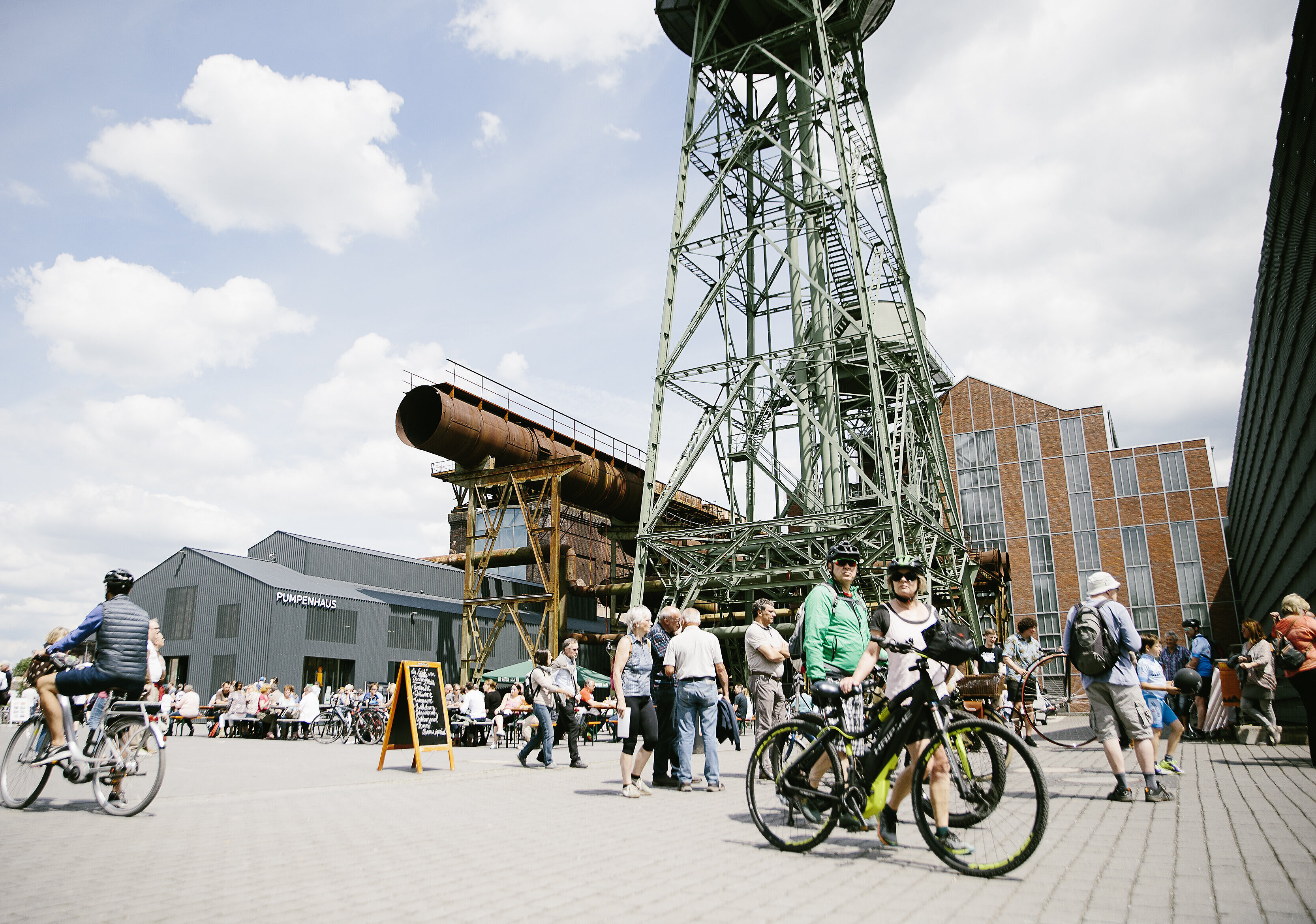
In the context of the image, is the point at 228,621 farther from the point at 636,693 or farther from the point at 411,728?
the point at 636,693

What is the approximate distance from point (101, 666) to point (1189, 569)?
139 feet

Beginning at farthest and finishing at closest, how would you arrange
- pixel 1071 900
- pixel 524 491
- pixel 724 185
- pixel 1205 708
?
pixel 524 491, pixel 724 185, pixel 1205 708, pixel 1071 900

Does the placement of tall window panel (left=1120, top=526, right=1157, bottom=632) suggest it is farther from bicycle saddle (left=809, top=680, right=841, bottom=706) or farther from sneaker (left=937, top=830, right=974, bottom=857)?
sneaker (left=937, top=830, right=974, bottom=857)

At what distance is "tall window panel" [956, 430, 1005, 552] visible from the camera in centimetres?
4159

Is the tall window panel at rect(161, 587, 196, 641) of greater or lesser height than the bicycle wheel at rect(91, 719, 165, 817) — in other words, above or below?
above

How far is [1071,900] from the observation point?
11.6 ft

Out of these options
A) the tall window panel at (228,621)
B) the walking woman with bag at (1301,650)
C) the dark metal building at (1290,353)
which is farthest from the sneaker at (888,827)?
the tall window panel at (228,621)

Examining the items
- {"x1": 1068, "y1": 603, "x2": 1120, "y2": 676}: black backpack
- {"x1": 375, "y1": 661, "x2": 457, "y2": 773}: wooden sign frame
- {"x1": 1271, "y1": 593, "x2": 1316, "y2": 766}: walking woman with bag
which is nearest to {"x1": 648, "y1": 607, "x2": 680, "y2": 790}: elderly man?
{"x1": 375, "y1": 661, "x2": 457, "y2": 773}: wooden sign frame

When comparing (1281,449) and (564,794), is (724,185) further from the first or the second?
(564,794)

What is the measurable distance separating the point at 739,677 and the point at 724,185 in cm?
1424

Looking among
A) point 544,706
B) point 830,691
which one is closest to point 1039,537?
point 544,706

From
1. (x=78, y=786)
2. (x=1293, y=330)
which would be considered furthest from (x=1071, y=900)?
(x=1293, y=330)

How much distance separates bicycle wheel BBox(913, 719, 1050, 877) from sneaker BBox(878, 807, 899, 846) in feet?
1.85

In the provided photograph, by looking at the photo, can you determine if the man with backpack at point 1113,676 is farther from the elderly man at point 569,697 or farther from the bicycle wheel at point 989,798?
the elderly man at point 569,697
